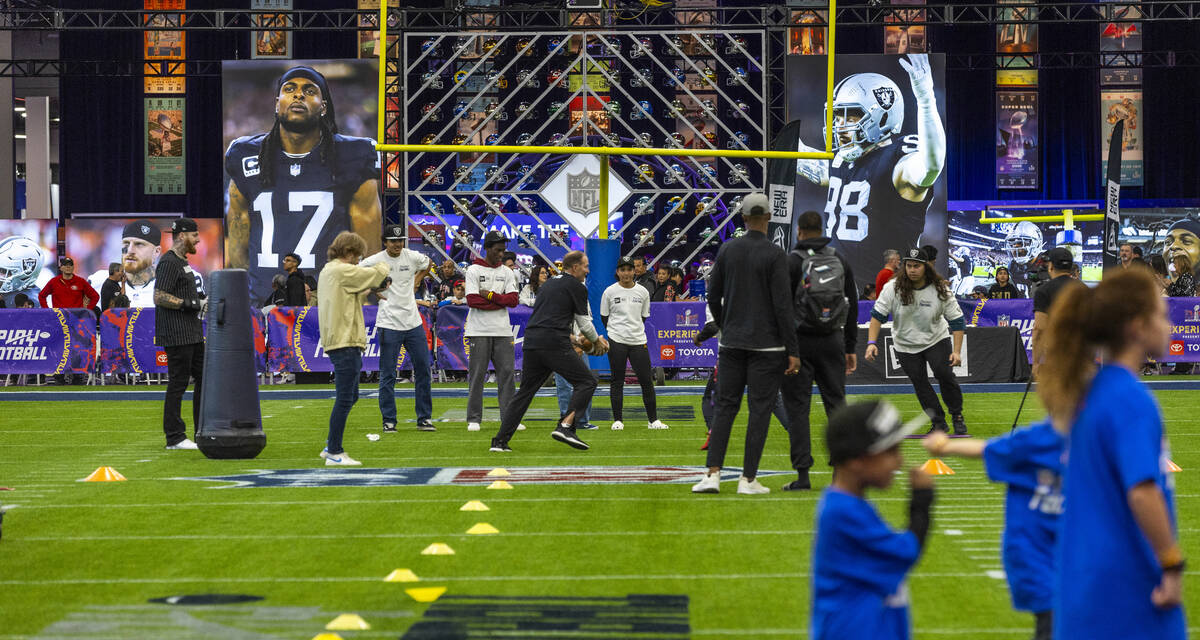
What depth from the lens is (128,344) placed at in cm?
2142

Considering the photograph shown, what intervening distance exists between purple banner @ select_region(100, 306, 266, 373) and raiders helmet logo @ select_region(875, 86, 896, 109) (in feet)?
39.7

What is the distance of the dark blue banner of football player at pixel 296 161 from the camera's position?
25.5 m

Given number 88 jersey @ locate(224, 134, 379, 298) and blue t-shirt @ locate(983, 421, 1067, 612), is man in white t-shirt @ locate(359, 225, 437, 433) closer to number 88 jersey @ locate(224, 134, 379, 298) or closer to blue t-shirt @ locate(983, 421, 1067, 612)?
blue t-shirt @ locate(983, 421, 1067, 612)

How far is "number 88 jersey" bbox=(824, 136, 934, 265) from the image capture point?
25.7 meters

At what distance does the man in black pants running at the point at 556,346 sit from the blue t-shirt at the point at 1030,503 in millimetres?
6877

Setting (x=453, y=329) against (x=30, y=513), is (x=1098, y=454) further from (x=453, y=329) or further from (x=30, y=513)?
(x=453, y=329)

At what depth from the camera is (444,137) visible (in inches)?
1135

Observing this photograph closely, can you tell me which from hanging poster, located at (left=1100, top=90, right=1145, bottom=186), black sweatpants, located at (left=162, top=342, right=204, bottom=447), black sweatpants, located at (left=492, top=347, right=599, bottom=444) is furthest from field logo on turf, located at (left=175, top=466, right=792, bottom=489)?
hanging poster, located at (left=1100, top=90, right=1145, bottom=186)

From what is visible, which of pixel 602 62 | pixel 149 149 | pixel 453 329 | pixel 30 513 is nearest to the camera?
pixel 30 513

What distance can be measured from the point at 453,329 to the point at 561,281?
1033 cm

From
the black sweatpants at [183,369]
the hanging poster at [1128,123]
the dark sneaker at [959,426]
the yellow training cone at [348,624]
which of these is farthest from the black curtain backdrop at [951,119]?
the yellow training cone at [348,624]

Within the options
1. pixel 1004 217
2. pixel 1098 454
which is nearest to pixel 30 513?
pixel 1098 454

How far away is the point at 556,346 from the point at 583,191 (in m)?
14.7

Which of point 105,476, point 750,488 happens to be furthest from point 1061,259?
point 105,476
